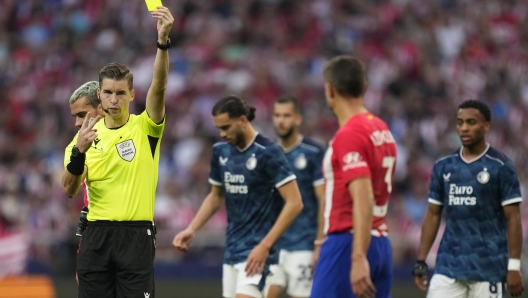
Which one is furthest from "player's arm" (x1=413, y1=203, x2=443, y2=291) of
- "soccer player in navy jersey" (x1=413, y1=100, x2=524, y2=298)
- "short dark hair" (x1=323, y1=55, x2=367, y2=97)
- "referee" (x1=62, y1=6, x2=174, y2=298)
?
"short dark hair" (x1=323, y1=55, x2=367, y2=97)

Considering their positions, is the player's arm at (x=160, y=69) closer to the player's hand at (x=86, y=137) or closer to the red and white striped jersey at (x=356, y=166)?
the player's hand at (x=86, y=137)

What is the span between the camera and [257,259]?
27.0 feet

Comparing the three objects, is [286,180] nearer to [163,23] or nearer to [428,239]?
[428,239]

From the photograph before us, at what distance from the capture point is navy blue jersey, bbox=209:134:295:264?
8.98 m

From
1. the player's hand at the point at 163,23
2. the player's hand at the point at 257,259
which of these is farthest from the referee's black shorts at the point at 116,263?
the player's hand at the point at 163,23

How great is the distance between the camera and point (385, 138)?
634 cm

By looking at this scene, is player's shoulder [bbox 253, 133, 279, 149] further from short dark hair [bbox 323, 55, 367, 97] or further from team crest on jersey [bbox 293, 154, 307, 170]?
short dark hair [bbox 323, 55, 367, 97]

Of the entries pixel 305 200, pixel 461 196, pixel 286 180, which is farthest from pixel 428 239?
pixel 305 200

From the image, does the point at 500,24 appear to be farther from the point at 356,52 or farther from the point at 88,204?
the point at 88,204

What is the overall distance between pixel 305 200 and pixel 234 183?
2.08 m

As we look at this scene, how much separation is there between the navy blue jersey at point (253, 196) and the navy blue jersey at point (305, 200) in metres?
1.83

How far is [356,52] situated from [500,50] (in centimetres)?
333

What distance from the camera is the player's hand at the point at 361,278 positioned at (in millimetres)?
5824

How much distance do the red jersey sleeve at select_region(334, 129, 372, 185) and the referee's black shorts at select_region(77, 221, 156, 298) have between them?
1895 mm
